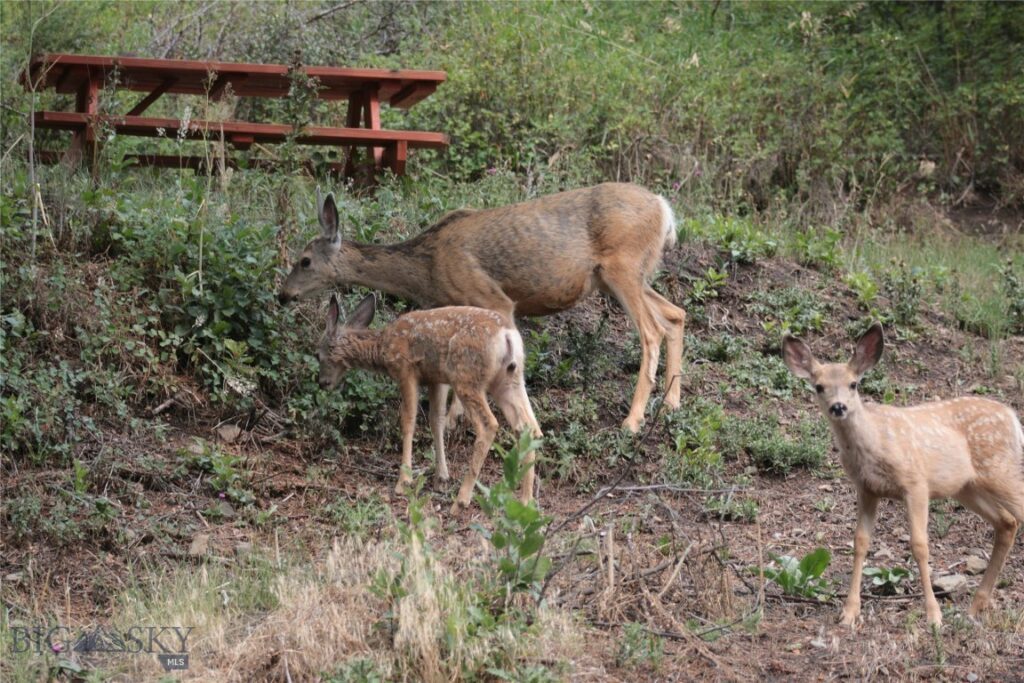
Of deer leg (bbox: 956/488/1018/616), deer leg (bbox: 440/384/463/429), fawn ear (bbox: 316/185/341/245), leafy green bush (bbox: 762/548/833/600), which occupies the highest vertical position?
fawn ear (bbox: 316/185/341/245)

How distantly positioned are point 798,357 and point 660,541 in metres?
1.13

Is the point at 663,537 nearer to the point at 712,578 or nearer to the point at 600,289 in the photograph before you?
the point at 712,578

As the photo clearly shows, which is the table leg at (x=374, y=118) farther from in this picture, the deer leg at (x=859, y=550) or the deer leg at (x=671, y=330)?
the deer leg at (x=859, y=550)

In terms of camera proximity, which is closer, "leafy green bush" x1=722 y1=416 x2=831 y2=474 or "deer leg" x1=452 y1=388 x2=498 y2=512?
"deer leg" x1=452 y1=388 x2=498 y2=512

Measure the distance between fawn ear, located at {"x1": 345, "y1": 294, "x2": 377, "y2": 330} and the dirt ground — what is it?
749 millimetres

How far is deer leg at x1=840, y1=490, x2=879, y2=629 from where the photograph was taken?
6727 millimetres

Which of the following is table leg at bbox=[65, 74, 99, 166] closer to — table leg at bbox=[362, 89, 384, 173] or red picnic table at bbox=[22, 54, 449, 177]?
red picnic table at bbox=[22, 54, 449, 177]

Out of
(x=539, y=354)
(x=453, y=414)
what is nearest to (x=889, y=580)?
(x=453, y=414)

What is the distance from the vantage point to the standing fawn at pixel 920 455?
267 inches

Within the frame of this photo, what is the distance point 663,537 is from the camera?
7316mm

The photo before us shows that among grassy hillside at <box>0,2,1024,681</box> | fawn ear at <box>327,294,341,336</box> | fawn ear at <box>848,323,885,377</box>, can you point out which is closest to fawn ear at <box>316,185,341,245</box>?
grassy hillside at <box>0,2,1024,681</box>

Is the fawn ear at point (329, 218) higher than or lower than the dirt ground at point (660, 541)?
higher

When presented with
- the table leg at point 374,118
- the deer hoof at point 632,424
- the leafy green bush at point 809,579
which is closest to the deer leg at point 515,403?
the deer hoof at point 632,424

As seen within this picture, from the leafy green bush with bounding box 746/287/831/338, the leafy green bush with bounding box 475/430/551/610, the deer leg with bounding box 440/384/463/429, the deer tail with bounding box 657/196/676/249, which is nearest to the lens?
the leafy green bush with bounding box 475/430/551/610
